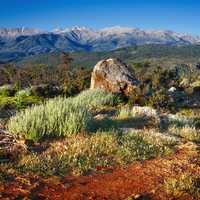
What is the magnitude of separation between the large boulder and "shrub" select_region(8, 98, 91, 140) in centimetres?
1180

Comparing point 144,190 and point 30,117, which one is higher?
point 30,117

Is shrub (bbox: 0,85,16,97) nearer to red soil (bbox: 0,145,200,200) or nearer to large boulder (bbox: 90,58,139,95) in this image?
large boulder (bbox: 90,58,139,95)

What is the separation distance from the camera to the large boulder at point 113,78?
22766 mm

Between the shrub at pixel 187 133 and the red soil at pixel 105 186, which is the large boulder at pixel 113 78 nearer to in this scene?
the shrub at pixel 187 133

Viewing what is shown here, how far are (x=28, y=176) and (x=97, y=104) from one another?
460 inches

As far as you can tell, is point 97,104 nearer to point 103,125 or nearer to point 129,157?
point 103,125

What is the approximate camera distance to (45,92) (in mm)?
24719

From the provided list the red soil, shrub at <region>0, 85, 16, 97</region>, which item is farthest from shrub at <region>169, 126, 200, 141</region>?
shrub at <region>0, 85, 16, 97</region>

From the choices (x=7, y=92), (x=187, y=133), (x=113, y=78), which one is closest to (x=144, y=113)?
(x=187, y=133)

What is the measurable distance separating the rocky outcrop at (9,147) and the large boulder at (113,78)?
13.3 metres

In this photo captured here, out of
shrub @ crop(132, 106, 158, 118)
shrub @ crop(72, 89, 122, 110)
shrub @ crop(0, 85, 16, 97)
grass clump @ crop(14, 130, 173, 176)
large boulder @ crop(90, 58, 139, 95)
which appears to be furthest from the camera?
shrub @ crop(0, 85, 16, 97)

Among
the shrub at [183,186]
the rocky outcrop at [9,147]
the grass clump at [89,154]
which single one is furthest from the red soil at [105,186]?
the rocky outcrop at [9,147]

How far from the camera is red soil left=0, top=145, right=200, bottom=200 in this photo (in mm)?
6457

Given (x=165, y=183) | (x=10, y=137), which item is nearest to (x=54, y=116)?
(x=10, y=137)
